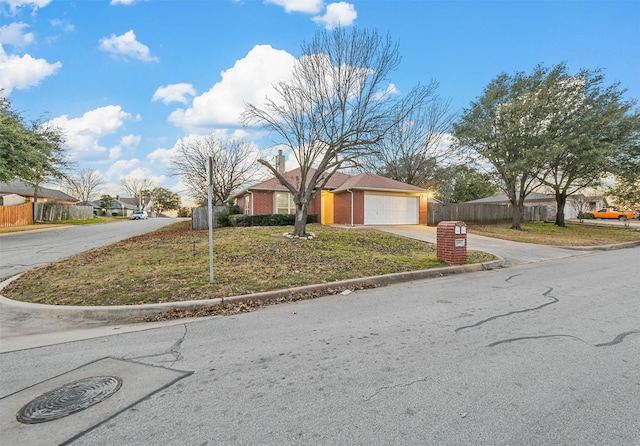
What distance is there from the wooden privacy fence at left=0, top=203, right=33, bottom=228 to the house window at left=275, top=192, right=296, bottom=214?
20.8 meters

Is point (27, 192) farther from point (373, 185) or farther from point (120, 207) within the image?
point (373, 185)

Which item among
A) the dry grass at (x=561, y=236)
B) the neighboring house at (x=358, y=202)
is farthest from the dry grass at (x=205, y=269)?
the neighboring house at (x=358, y=202)

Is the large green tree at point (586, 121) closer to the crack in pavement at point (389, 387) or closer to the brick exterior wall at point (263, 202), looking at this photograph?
Result: the brick exterior wall at point (263, 202)

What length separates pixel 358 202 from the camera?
67.6ft

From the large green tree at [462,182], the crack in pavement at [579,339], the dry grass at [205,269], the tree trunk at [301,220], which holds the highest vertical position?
the large green tree at [462,182]

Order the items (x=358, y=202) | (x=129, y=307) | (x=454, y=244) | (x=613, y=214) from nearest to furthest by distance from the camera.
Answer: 1. (x=129, y=307)
2. (x=454, y=244)
3. (x=358, y=202)
4. (x=613, y=214)

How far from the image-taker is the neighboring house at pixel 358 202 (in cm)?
2064

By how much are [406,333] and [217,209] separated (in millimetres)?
Answer: 18179

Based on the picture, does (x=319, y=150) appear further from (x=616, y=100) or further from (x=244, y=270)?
(x=616, y=100)

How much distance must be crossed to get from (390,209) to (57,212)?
3270cm

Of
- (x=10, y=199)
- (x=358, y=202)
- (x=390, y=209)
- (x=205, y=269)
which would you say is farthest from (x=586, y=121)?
(x=10, y=199)

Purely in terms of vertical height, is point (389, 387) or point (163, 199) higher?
point (163, 199)

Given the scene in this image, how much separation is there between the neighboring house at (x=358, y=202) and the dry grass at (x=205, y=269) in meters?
8.62

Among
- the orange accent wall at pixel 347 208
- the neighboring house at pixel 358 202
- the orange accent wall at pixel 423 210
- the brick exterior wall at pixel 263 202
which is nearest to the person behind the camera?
the orange accent wall at pixel 347 208
